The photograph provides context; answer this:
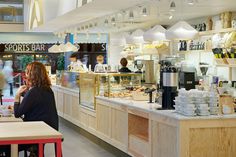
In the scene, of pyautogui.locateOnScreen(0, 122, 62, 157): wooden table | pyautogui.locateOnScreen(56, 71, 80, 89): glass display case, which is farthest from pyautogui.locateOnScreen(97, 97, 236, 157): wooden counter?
pyautogui.locateOnScreen(56, 71, 80, 89): glass display case

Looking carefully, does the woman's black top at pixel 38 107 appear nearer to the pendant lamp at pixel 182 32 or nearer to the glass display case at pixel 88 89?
the pendant lamp at pixel 182 32

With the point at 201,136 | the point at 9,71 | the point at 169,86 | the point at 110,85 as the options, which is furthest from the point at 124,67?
the point at 9,71

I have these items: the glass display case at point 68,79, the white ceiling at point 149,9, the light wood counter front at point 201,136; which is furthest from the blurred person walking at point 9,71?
the light wood counter front at point 201,136

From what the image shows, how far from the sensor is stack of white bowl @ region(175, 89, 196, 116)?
5.82 metres

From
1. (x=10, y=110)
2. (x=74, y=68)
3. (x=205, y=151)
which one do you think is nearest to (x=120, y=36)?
(x=74, y=68)

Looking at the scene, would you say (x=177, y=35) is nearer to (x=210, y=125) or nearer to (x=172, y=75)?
(x=172, y=75)

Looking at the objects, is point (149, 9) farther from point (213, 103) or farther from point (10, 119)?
point (10, 119)

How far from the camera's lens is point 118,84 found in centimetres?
912

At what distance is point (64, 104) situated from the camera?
12.8 m

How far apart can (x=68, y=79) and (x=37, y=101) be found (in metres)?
6.41

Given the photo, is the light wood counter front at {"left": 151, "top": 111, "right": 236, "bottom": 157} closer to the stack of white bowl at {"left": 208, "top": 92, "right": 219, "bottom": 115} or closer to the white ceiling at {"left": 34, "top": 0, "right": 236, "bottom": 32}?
the stack of white bowl at {"left": 208, "top": 92, "right": 219, "bottom": 115}

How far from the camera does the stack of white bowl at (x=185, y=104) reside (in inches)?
229

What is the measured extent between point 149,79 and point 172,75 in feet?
10.7

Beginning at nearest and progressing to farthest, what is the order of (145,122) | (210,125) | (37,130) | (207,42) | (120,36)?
(37,130)
(210,125)
(145,122)
(207,42)
(120,36)
